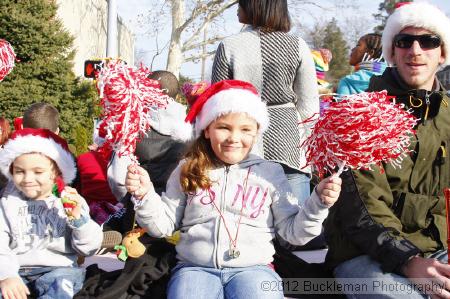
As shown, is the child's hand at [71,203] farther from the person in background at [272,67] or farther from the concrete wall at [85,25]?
the concrete wall at [85,25]

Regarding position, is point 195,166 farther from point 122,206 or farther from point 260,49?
point 122,206

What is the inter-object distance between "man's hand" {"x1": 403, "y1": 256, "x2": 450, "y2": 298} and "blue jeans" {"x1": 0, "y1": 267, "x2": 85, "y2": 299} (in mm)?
1595

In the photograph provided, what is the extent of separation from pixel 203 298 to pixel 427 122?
137 centimetres

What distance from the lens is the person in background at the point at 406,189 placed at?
234cm

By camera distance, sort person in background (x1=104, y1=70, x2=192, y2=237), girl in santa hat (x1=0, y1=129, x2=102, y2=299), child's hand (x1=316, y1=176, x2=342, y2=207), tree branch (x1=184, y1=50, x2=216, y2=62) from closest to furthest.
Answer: child's hand (x1=316, y1=176, x2=342, y2=207) → girl in santa hat (x1=0, y1=129, x2=102, y2=299) → person in background (x1=104, y1=70, x2=192, y2=237) → tree branch (x1=184, y1=50, x2=216, y2=62)

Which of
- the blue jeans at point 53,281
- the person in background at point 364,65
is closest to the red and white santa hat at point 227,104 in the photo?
the blue jeans at point 53,281

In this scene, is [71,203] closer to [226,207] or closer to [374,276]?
[226,207]

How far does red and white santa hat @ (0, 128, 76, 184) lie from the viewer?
9.17 ft

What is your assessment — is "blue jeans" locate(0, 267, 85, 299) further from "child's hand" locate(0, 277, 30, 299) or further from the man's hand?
the man's hand

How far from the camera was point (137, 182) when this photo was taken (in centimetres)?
242

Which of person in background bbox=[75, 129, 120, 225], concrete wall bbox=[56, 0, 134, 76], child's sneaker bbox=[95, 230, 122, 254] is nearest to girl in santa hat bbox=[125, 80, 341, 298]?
child's sneaker bbox=[95, 230, 122, 254]

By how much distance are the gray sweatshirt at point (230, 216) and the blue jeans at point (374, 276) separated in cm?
23

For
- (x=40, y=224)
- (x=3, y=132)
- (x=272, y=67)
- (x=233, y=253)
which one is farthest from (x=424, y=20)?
(x=3, y=132)

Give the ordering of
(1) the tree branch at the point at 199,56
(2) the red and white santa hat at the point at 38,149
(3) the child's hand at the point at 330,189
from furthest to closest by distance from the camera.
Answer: (1) the tree branch at the point at 199,56, (2) the red and white santa hat at the point at 38,149, (3) the child's hand at the point at 330,189
